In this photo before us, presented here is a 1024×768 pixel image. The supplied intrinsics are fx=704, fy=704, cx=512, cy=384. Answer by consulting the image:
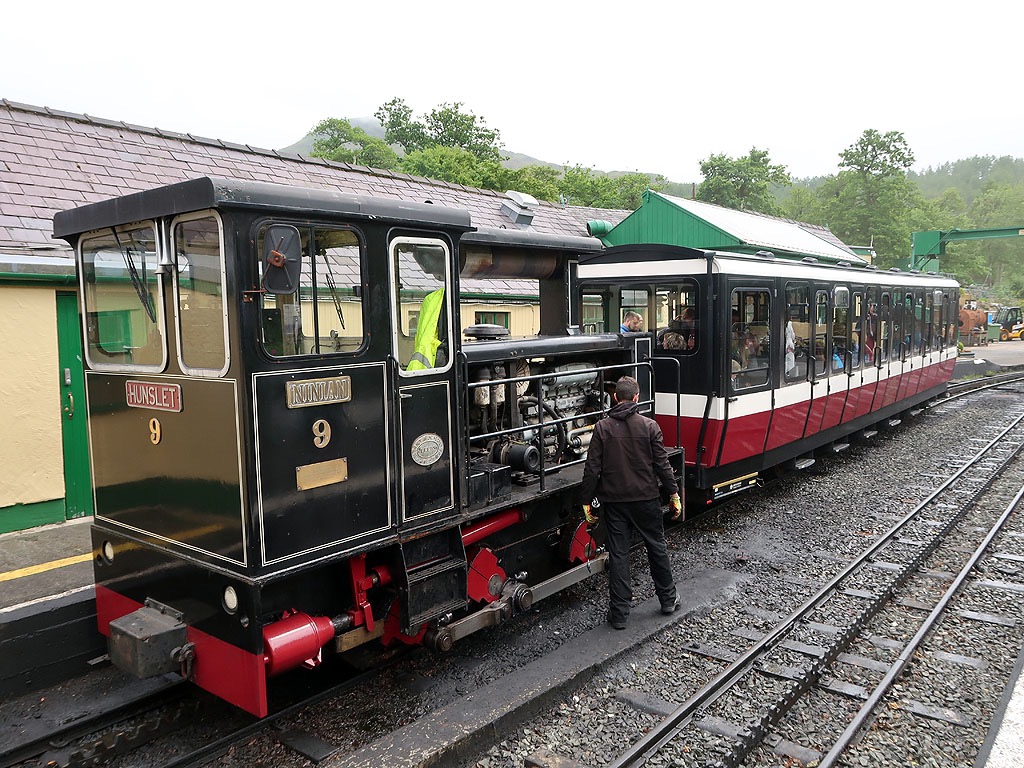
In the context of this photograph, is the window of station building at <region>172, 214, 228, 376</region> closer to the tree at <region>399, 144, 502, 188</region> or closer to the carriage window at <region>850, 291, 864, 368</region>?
the carriage window at <region>850, 291, 864, 368</region>

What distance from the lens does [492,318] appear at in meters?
12.9

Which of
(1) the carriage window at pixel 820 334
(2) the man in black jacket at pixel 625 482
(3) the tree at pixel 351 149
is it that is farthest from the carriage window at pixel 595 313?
(3) the tree at pixel 351 149

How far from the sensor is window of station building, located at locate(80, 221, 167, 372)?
161 inches

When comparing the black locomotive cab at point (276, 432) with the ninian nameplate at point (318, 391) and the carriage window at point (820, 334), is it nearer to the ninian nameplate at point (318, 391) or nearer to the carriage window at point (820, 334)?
the ninian nameplate at point (318, 391)

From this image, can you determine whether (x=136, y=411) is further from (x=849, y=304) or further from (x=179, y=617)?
(x=849, y=304)

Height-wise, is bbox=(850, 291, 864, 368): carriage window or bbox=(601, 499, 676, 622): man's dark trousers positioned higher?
bbox=(850, 291, 864, 368): carriage window

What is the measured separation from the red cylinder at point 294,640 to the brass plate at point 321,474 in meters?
0.79

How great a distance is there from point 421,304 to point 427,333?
19 centimetres

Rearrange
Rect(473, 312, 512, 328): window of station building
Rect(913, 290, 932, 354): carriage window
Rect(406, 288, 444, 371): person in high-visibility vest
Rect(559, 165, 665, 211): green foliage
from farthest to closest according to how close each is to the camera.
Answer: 1. Rect(559, 165, 665, 211): green foliage
2. Rect(913, 290, 932, 354): carriage window
3. Rect(473, 312, 512, 328): window of station building
4. Rect(406, 288, 444, 371): person in high-visibility vest

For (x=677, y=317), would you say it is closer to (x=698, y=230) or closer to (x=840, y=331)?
(x=840, y=331)

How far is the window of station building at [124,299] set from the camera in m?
4.09

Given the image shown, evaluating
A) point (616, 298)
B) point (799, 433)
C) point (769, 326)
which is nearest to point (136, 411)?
point (616, 298)

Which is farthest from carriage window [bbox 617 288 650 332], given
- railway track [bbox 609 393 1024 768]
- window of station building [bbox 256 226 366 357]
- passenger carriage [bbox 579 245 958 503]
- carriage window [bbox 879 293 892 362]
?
carriage window [bbox 879 293 892 362]

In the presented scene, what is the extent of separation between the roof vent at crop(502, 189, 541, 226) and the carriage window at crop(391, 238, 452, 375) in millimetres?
11098
